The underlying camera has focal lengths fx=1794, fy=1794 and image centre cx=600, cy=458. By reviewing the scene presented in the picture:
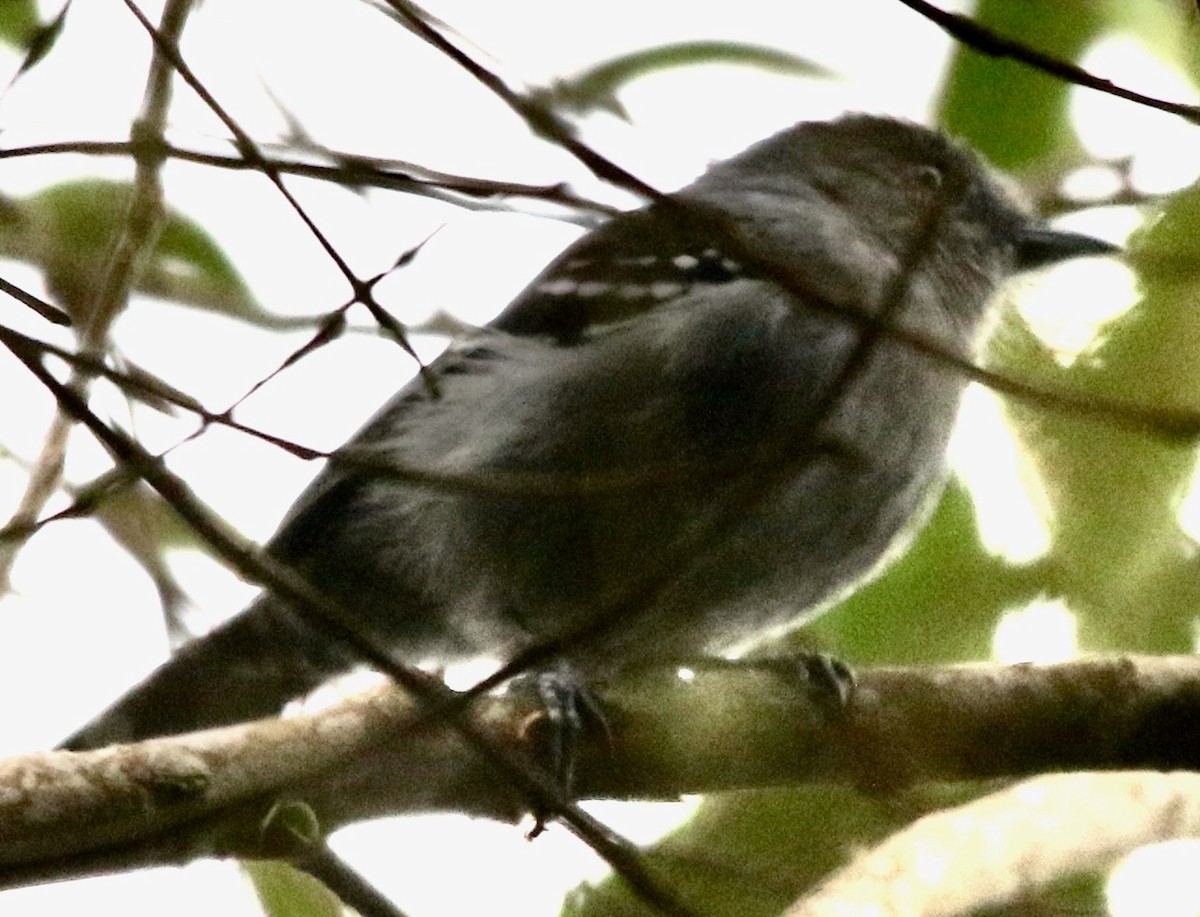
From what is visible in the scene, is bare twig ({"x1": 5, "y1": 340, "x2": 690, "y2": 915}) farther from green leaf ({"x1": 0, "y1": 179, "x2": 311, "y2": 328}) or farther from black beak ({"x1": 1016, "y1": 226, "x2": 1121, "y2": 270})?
black beak ({"x1": 1016, "y1": 226, "x2": 1121, "y2": 270})

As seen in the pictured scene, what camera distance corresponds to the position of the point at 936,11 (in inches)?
82.0

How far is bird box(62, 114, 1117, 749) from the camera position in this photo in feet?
12.0

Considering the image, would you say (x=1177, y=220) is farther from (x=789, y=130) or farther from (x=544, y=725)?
(x=789, y=130)

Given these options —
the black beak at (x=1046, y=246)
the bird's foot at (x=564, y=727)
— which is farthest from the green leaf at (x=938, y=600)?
the black beak at (x=1046, y=246)

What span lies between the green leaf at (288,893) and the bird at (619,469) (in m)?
0.46

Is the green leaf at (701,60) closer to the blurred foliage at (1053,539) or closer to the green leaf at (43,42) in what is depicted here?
the blurred foliage at (1053,539)

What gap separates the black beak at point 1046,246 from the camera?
15.6ft

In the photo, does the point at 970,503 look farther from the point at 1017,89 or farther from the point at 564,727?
the point at 564,727

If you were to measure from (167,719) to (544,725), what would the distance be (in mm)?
1121

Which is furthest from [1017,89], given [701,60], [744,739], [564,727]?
[564,727]

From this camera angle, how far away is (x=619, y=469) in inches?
144

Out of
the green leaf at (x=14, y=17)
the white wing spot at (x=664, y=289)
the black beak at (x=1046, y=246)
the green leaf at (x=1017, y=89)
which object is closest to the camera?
the green leaf at (x=1017, y=89)

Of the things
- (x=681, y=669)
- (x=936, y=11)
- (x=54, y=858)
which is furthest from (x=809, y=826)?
(x=936, y=11)

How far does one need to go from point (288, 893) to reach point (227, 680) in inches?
30.6
